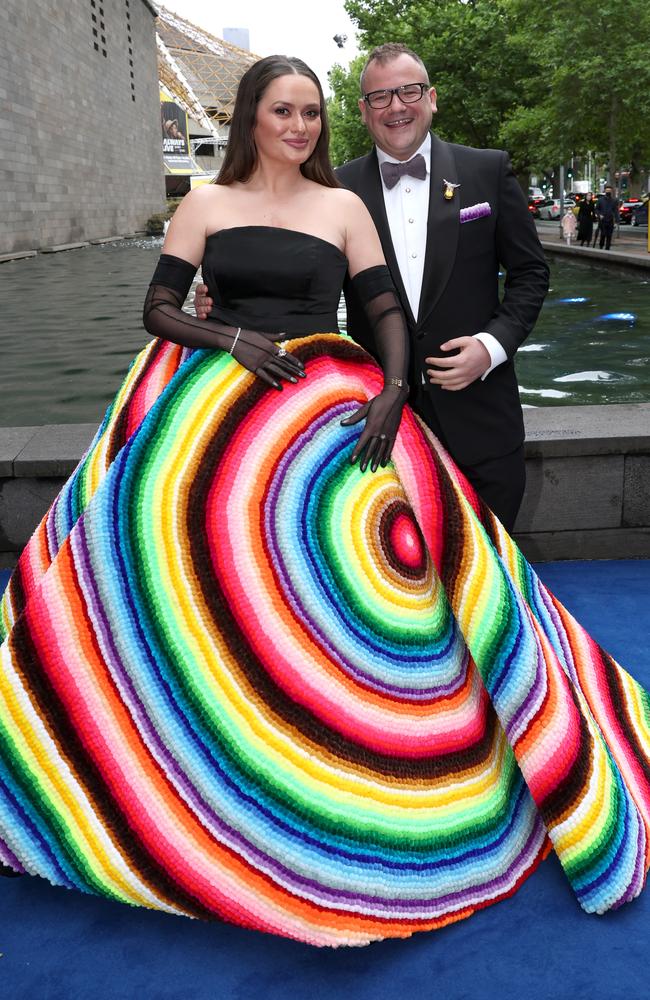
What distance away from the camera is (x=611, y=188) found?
1062 inches

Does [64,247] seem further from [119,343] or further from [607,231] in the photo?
[119,343]

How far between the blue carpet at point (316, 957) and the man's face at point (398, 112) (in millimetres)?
2318

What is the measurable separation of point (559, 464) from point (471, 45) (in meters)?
35.1

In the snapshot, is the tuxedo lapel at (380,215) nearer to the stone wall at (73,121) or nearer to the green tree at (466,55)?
the stone wall at (73,121)

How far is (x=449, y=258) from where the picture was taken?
10.2 feet

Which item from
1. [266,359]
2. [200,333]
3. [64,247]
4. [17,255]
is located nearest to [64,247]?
[64,247]

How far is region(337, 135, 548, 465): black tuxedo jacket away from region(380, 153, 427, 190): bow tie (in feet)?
0.12

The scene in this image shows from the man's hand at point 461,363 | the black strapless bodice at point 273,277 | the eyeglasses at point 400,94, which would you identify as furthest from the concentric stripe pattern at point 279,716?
the eyeglasses at point 400,94

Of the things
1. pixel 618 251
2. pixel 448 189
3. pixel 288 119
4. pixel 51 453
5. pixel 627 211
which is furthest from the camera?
pixel 627 211

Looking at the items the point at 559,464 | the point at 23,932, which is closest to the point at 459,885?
the point at 23,932

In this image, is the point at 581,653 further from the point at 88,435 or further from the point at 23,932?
the point at 88,435

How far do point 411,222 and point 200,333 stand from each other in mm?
913

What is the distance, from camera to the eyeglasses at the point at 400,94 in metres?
2.92

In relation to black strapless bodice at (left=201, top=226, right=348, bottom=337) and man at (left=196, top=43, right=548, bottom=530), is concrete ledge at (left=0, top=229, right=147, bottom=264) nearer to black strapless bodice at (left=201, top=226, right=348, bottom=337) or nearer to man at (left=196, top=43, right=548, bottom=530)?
man at (left=196, top=43, right=548, bottom=530)
